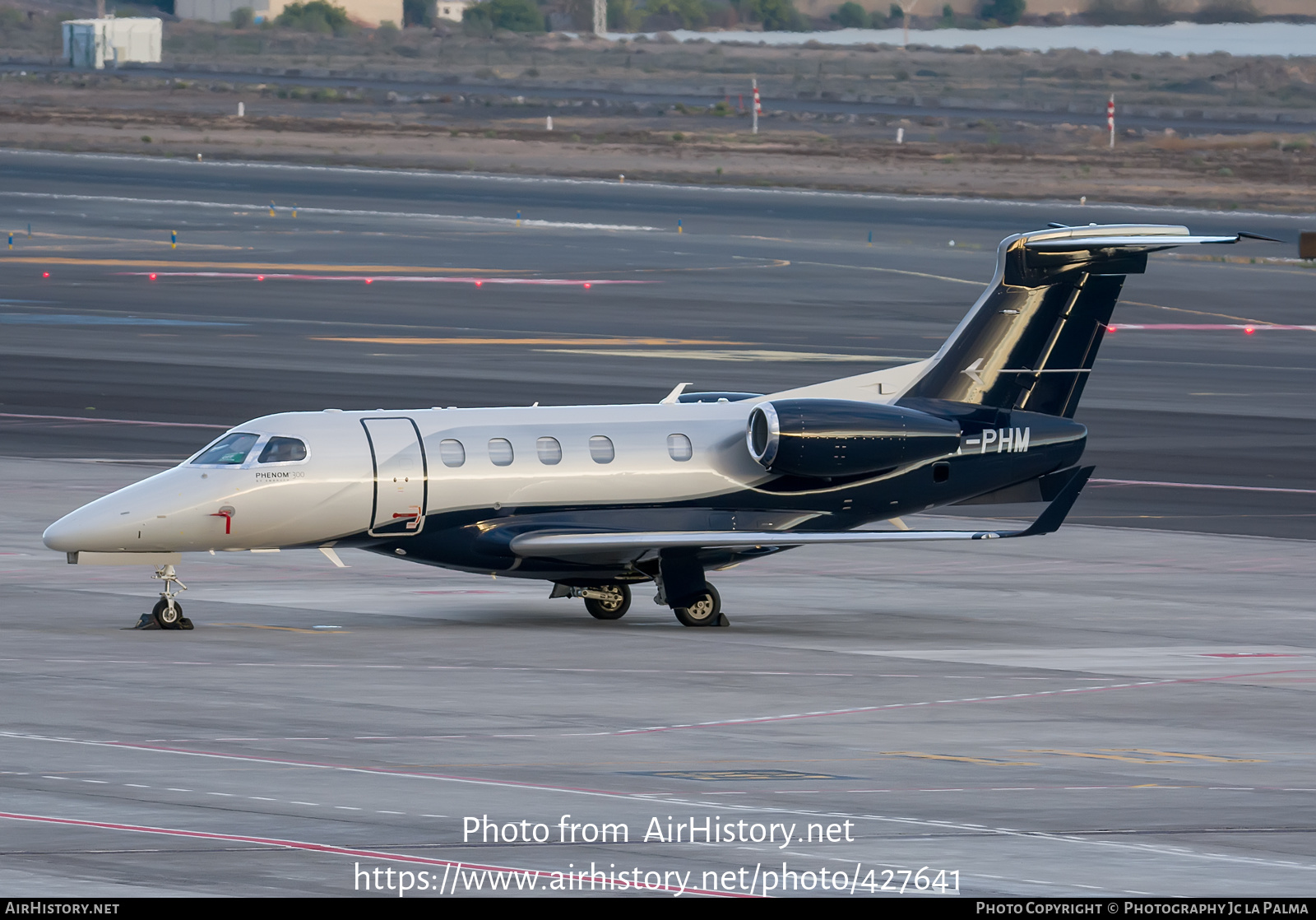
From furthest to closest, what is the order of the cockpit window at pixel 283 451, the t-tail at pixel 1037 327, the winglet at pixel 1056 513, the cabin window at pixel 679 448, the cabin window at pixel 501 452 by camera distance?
the t-tail at pixel 1037 327 → the cabin window at pixel 679 448 → the cabin window at pixel 501 452 → the cockpit window at pixel 283 451 → the winglet at pixel 1056 513

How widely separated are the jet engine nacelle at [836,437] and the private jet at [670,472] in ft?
0.09

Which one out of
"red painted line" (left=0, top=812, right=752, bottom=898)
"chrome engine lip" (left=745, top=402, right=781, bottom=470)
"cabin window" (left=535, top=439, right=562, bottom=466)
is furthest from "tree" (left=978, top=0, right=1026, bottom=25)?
"red painted line" (left=0, top=812, right=752, bottom=898)

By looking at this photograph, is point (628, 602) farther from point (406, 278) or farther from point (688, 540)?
point (406, 278)

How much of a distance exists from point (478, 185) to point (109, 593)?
81.3 meters

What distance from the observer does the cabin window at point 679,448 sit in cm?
2955

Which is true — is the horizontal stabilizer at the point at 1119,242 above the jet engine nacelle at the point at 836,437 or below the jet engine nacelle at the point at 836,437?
above

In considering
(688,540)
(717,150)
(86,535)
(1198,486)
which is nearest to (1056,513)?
(688,540)

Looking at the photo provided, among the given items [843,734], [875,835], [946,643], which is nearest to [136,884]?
[875,835]

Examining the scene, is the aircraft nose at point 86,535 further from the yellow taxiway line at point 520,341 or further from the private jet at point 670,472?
the yellow taxiway line at point 520,341

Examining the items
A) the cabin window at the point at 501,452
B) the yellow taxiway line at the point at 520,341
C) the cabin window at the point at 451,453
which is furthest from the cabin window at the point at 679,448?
the yellow taxiway line at the point at 520,341

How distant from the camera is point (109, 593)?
3123 centimetres

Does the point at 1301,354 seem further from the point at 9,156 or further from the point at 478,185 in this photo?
the point at 9,156

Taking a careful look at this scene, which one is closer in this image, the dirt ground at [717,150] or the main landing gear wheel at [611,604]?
the main landing gear wheel at [611,604]

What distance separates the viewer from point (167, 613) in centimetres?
2800
